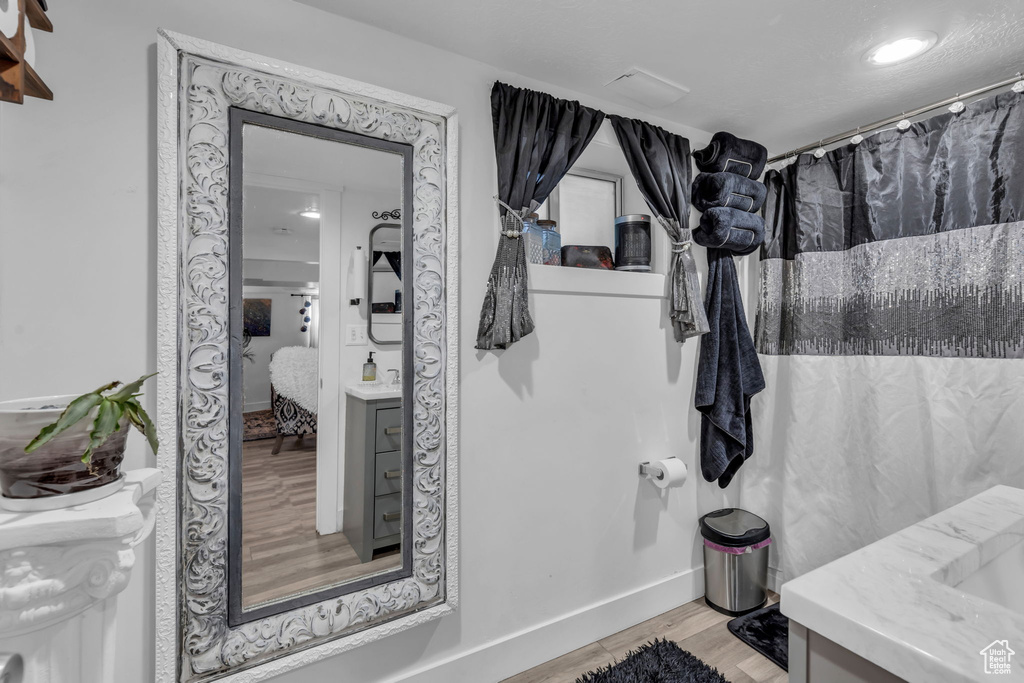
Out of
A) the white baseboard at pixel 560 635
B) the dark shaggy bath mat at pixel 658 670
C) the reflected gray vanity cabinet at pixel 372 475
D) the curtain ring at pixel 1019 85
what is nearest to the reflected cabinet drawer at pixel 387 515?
the reflected gray vanity cabinet at pixel 372 475

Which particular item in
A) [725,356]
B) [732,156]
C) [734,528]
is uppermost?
[732,156]

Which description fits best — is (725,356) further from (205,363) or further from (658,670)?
(205,363)

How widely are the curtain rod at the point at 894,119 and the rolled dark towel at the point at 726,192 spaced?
27 centimetres

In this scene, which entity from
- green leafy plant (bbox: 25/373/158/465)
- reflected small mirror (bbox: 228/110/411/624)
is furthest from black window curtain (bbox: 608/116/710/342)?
green leafy plant (bbox: 25/373/158/465)

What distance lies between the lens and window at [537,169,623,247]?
217 centimetres

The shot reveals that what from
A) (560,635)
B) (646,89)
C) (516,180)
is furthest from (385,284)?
(560,635)

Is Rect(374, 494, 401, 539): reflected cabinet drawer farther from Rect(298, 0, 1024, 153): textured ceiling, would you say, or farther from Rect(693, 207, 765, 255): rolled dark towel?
Rect(693, 207, 765, 255): rolled dark towel

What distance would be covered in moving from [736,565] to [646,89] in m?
2.14

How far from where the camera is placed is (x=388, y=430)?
1578 millimetres

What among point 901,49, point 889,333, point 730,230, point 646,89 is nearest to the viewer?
point 901,49

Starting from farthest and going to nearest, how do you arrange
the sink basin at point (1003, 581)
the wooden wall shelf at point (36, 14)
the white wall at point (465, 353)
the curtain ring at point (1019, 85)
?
the curtain ring at point (1019, 85), the white wall at point (465, 353), the sink basin at point (1003, 581), the wooden wall shelf at point (36, 14)

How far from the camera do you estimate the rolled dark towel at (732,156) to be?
2223mm

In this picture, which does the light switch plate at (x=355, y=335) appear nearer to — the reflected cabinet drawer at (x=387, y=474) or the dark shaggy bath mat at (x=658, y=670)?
the reflected cabinet drawer at (x=387, y=474)
